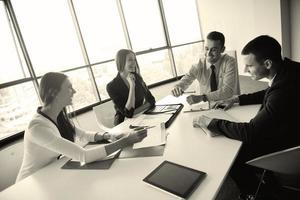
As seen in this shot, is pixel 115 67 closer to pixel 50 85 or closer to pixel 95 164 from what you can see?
pixel 50 85

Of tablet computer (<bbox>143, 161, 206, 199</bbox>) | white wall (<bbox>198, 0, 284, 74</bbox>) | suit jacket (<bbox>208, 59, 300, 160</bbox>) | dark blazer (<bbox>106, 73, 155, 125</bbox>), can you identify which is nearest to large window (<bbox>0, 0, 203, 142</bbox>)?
white wall (<bbox>198, 0, 284, 74</bbox>)

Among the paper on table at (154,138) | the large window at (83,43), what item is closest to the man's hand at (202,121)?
the paper on table at (154,138)

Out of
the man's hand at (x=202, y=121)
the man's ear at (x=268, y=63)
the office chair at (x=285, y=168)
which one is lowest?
the office chair at (x=285, y=168)

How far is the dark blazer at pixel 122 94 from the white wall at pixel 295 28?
3.18 metres

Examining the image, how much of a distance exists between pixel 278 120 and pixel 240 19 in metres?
4.14

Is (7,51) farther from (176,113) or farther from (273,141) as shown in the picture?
(273,141)

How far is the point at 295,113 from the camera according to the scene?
118 cm

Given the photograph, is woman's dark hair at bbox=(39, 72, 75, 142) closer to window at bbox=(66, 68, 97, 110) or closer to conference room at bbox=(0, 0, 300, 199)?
conference room at bbox=(0, 0, 300, 199)

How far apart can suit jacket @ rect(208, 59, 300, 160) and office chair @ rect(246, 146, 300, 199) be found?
15cm

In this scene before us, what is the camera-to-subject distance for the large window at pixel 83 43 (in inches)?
117

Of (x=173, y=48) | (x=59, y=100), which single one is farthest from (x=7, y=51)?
(x=173, y=48)

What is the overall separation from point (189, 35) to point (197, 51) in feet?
1.36

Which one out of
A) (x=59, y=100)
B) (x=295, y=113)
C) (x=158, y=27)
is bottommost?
(x=295, y=113)

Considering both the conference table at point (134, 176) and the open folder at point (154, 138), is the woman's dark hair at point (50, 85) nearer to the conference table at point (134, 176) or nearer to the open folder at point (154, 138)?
the conference table at point (134, 176)
